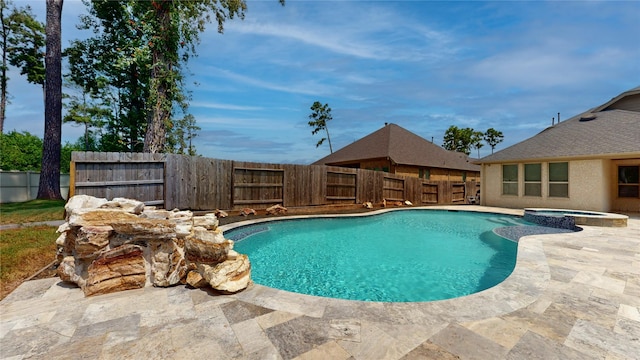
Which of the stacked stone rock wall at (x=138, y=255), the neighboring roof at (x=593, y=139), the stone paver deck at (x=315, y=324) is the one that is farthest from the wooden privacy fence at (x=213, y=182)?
the neighboring roof at (x=593, y=139)

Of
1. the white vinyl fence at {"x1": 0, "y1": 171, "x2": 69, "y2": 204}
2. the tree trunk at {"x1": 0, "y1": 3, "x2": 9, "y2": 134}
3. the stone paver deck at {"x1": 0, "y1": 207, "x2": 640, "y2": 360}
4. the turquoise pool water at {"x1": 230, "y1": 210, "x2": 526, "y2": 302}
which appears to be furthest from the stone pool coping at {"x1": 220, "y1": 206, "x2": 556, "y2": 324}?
the tree trunk at {"x1": 0, "y1": 3, "x2": 9, "y2": 134}

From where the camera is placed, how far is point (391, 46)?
10727mm

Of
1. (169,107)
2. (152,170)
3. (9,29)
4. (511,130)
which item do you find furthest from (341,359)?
(511,130)

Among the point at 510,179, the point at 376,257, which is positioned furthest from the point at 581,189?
the point at 376,257

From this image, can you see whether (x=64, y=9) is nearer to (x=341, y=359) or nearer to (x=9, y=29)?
(x=9, y=29)

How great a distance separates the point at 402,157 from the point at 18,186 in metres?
22.5

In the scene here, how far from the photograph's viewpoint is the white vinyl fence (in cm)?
1286

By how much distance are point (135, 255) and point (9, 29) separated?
89.7ft

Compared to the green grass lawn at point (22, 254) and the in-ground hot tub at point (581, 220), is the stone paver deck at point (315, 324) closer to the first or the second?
the green grass lawn at point (22, 254)

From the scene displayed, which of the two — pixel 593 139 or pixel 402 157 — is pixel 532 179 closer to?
pixel 593 139

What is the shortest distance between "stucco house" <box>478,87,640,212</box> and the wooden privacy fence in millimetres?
6599

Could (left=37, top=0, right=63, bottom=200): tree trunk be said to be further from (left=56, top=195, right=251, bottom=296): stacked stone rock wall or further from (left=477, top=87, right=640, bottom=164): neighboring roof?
(left=477, top=87, right=640, bottom=164): neighboring roof

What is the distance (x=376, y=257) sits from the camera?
5.94 meters

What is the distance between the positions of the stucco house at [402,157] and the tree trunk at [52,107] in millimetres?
17264
